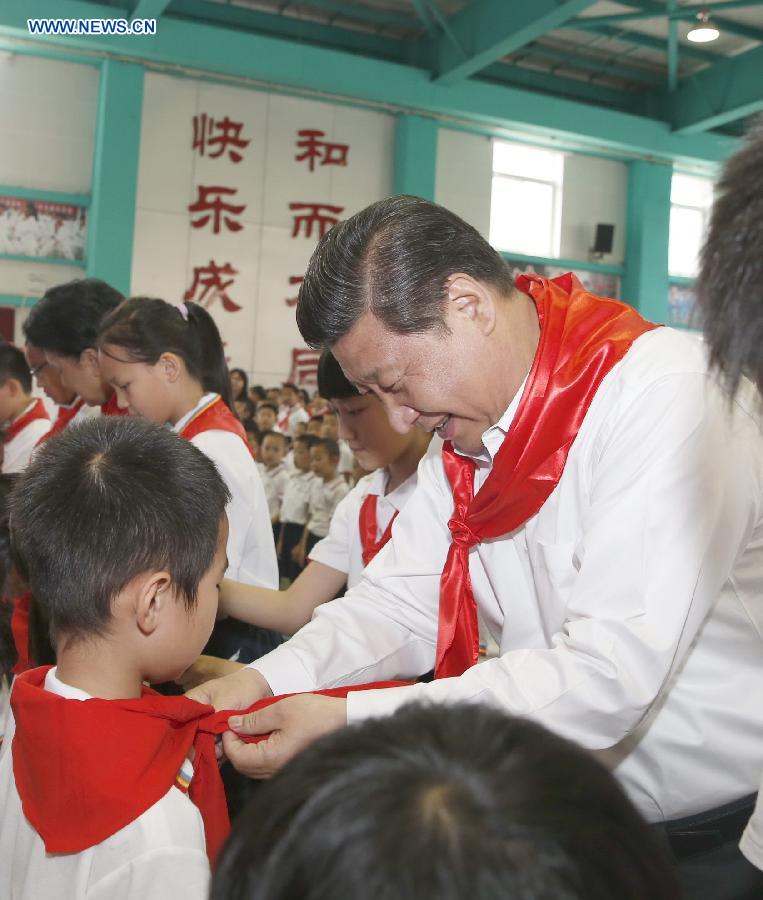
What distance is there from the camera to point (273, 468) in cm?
746

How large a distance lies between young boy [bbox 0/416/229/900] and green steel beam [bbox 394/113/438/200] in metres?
8.35

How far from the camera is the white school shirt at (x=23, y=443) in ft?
12.0

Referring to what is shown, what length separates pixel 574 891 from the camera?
1.65ft

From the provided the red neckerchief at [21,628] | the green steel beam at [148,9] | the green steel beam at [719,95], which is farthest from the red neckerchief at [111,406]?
the green steel beam at [719,95]

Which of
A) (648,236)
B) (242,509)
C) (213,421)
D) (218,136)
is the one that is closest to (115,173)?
(218,136)

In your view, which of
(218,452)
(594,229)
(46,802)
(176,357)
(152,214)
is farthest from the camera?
(594,229)

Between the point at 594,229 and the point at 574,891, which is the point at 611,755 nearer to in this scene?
the point at 574,891

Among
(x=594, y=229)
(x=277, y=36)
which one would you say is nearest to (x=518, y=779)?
(x=277, y=36)

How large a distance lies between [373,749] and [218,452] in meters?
1.88

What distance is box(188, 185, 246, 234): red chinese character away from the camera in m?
8.70

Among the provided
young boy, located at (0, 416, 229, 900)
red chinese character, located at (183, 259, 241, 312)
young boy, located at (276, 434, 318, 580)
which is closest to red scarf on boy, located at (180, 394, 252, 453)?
young boy, located at (0, 416, 229, 900)

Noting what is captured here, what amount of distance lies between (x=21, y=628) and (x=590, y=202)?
9.73 metres

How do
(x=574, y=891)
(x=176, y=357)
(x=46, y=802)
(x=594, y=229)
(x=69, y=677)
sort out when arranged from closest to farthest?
1. (x=574, y=891)
2. (x=46, y=802)
3. (x=69, y=677)
4. (x=176, y=357)
5. (x=594, y=229)

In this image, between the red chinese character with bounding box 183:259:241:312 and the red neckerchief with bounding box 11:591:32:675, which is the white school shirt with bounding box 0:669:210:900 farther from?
the red chinese character with bounding box 183:259:241:312
